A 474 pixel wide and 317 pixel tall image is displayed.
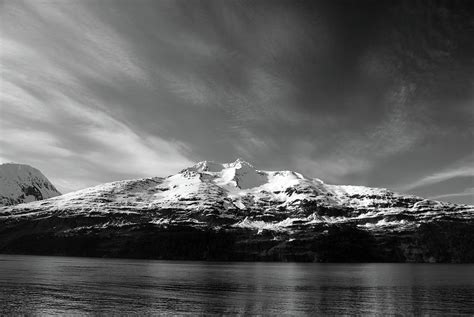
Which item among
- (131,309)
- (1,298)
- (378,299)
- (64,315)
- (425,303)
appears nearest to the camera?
(64,315)

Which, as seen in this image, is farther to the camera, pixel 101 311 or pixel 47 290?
pixel 47 290

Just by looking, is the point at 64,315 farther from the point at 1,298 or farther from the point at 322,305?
the point at 322,305

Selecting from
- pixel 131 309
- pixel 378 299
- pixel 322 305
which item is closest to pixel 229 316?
pixel 131 309

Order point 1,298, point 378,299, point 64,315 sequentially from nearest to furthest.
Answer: point 64,315 → point 1,298 → point 378,299

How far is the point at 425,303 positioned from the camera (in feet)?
300

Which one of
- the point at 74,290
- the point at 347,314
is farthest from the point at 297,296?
the point at 74,290

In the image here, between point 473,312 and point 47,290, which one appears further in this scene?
point 47,290

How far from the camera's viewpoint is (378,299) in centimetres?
9862

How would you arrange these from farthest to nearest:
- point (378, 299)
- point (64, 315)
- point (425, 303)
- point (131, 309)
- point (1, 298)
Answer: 1. point (378, 299)
2. point (425, 303)
3. point (1, 298)
4. point (131, 309)
5. point (64, 315)

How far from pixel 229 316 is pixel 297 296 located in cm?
3722

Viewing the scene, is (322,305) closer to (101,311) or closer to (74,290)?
(101,311)

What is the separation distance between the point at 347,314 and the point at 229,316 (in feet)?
72.4

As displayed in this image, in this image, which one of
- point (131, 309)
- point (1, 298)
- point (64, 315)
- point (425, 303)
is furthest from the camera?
point (425, 303)

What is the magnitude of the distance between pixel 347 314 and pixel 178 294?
1692 inches
